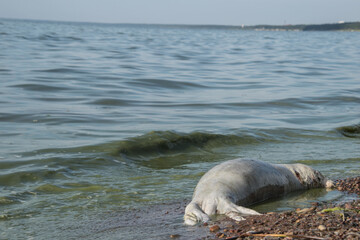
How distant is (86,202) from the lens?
603 centimetres

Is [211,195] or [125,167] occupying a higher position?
[211,195]

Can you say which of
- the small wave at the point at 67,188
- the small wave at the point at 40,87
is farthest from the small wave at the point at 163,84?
the small wave at the point at 67,188

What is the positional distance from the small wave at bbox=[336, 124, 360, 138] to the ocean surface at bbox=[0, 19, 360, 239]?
24mm

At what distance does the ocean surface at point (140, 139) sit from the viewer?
563 cm

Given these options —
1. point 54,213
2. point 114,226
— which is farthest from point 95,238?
point 54,213

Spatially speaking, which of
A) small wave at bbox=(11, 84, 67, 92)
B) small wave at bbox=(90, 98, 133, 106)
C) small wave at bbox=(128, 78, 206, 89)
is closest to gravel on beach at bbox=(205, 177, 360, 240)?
small wave at bbox=(90, 98, 133, 106)

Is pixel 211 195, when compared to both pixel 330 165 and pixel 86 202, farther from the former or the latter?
pixel 330 165

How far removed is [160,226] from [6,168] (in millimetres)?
3414

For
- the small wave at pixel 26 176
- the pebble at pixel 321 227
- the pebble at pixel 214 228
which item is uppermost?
the pebble at pixel 321 227

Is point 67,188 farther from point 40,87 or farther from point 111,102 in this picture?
point 40,87

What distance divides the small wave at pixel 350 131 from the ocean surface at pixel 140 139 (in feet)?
0.08

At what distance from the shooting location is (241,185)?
5.58 m

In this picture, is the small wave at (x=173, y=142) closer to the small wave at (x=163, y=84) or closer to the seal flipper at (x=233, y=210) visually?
the seal flipper at (x=233, y=210)

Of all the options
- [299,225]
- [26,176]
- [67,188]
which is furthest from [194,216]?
[26,176]
